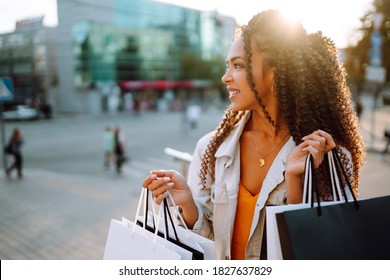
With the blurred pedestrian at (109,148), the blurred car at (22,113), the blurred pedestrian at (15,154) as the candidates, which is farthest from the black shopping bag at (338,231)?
the blurred car at (22,113)

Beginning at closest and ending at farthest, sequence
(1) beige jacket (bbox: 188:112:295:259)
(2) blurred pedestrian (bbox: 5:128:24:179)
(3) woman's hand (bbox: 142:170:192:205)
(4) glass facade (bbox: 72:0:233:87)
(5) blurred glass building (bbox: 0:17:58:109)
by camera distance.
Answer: (3) woman's hand (bbox: 142:170:192:205)
(1) beige jacket (bbox: 188:112:295:259)
(5) blurred glass building (bbox: 0:17:58:109)
(2) blurred pedestrian (bbox: 5:128:24:179)
(4) glass facade (bbox: 72:0:233:87)

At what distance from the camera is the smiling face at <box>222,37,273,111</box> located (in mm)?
1485

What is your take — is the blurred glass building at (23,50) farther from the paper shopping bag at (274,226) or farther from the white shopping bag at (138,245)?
the paper shopping bag at (274,226)

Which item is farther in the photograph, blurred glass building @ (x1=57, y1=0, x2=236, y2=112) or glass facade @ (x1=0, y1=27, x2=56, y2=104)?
blurred glass building @ (x1=57, y1=0, x2=236, y2=112)

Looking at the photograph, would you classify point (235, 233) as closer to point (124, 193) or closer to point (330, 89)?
point (330, 89)

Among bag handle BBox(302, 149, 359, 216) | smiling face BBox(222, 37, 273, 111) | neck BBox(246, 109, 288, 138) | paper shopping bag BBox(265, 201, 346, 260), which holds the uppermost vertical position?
smiling face BBox(222, 37, 273, 111)

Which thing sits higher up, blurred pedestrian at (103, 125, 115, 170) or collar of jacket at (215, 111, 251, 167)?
collar of jacket at (215, 111, 251, 167)

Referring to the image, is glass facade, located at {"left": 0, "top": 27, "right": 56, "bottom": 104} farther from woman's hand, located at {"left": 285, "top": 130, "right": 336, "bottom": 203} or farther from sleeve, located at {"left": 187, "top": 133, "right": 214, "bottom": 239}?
woman's hand, located at {"left": 285, "top": 130, "right": 336, "bottom": 203}

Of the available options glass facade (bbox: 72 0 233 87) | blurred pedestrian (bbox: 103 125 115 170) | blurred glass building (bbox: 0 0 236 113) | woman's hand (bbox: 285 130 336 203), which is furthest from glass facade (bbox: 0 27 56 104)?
glass facade (bbox: 72 0 233 87)

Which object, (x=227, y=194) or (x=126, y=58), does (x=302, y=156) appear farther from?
(x=126, y=58)

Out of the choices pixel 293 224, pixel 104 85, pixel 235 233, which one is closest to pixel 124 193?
pixel 235 233

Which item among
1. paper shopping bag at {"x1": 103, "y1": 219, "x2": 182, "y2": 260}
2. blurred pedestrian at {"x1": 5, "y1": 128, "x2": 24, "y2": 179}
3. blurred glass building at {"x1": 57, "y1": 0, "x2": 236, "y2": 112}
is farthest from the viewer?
blurred glass building at {"x1": 57, "y1": 0, "x2": 236, "y2": 112}

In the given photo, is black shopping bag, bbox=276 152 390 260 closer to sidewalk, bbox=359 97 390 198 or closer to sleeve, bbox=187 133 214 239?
sleeve, bbox=187 133 214 239
